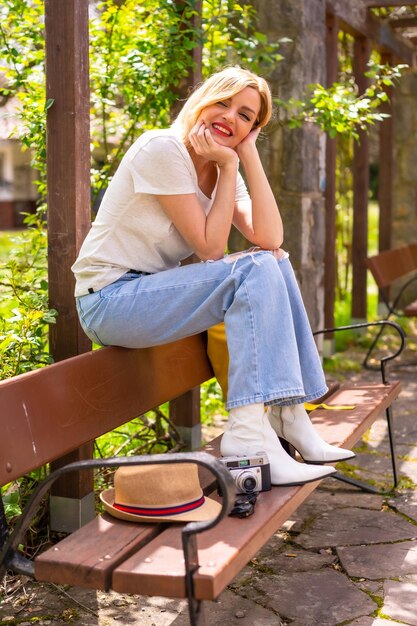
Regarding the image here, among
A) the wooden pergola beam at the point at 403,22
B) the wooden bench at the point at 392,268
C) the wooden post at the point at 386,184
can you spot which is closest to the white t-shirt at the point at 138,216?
the wooden bench at the point at 392,268

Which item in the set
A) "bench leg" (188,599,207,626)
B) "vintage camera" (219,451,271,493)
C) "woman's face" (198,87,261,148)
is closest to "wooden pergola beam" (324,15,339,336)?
"woman's face" (198,87,261,148)

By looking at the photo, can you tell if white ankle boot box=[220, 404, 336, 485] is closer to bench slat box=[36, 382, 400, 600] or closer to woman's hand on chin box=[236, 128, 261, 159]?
bench slat box=[36, 382, 400, 600]

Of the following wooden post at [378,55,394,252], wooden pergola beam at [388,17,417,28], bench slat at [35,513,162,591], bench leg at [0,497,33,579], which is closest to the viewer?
bench slat at [35,513,162,591]

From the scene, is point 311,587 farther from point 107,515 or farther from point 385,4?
point 385,4

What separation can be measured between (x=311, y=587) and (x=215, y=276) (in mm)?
1074

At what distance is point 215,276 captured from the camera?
2.70 metres

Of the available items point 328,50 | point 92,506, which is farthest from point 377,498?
point 328,50

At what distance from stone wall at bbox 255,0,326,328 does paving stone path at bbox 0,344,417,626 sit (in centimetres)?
202

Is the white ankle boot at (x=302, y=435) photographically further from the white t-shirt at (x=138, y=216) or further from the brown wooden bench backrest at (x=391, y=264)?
the brown wooden bench backrest at (x=391, y=264)

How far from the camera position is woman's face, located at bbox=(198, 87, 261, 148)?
2.91 metres

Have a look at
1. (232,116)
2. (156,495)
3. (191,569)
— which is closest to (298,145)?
(232,116)

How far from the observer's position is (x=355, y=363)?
21.1 ft

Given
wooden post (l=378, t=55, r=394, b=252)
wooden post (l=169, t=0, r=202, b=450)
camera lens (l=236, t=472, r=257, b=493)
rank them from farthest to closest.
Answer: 1. wooden post (l=378, t=55, r=394, b=252)
2. wooden post (l=169, t=0, r=202, b=450)
3. camera lens (l=236, t=472, r=257, b=493)

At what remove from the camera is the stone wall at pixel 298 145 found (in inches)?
207
